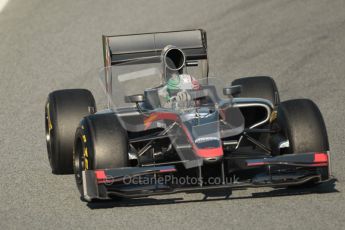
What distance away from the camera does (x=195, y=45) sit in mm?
12461

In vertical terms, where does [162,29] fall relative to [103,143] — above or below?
above

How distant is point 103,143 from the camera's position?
959 centimetres

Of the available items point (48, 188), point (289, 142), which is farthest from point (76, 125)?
point (289, 142)

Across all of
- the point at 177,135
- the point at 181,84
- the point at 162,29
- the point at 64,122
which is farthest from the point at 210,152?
the point at 162,29

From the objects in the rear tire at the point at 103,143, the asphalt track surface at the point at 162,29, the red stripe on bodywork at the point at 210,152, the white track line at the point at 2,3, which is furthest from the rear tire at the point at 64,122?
the white track line at the point at 2,3

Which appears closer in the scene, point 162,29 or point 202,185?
point 202,185

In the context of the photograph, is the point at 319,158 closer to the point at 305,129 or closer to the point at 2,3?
the point at 305,129

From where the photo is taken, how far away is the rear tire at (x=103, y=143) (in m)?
9.54

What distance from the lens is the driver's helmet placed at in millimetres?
10945

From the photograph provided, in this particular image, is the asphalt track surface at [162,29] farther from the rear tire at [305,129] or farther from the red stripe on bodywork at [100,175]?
the rear tire at [305,129]

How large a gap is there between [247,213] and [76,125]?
9.34 ft

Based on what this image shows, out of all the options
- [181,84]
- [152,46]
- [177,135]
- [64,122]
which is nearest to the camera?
[177,135]

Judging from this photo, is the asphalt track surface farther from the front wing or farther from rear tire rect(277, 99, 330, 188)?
rear tire rect(277, 99, 330, 188)

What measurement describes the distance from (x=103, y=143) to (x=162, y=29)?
9.12 metres
